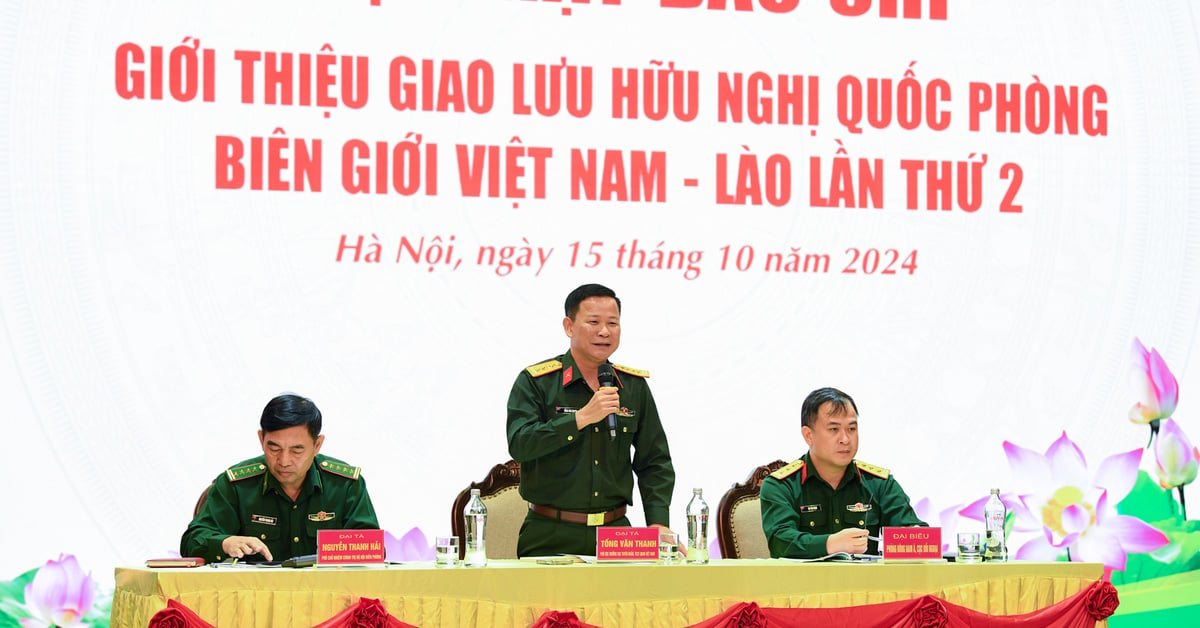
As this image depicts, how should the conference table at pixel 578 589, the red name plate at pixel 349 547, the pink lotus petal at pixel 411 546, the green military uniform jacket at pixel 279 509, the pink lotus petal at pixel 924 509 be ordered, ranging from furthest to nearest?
the pink lotus petal at pixel 924 509
the pink lotus petal at pixel 411 546
the green military uniform jacket at pixel 279 509
the red name plate at pixel 349 547
the conference table at pixel 578 589

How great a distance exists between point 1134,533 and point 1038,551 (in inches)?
16.9

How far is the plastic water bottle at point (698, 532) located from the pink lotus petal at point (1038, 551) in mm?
2033

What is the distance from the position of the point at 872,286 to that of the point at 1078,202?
893mm

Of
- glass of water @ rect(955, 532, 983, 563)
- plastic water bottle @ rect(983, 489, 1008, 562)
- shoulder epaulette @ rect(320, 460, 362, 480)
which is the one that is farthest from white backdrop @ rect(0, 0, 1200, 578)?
glass of water @ rect(955, 532, 983, 563)

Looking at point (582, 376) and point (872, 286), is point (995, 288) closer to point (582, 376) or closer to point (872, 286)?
point (872, 286)

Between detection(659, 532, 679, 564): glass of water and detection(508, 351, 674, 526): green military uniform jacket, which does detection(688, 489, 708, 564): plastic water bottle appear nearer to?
detection(659, 532, 679, 564): glass of water

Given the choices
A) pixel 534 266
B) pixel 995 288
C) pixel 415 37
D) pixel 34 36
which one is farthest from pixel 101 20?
pixel 995 288

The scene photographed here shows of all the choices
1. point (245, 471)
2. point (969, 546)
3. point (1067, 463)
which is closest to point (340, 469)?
point (245, 471)

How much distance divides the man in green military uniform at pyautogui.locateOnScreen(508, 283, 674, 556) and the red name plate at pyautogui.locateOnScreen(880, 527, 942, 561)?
0.72 metres

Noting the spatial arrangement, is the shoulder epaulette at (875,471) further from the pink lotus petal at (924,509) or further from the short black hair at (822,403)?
the pink lotus petal at (924,509)

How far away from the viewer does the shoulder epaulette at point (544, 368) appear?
3705mm

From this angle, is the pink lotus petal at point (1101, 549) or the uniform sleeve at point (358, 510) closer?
the uniform sleeve at point (358, 510)

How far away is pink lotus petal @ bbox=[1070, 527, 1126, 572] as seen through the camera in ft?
16.1

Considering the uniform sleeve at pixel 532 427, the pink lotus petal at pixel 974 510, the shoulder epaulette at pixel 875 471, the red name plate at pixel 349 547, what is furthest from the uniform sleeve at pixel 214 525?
the pink lotus petal at pixel 974 510
